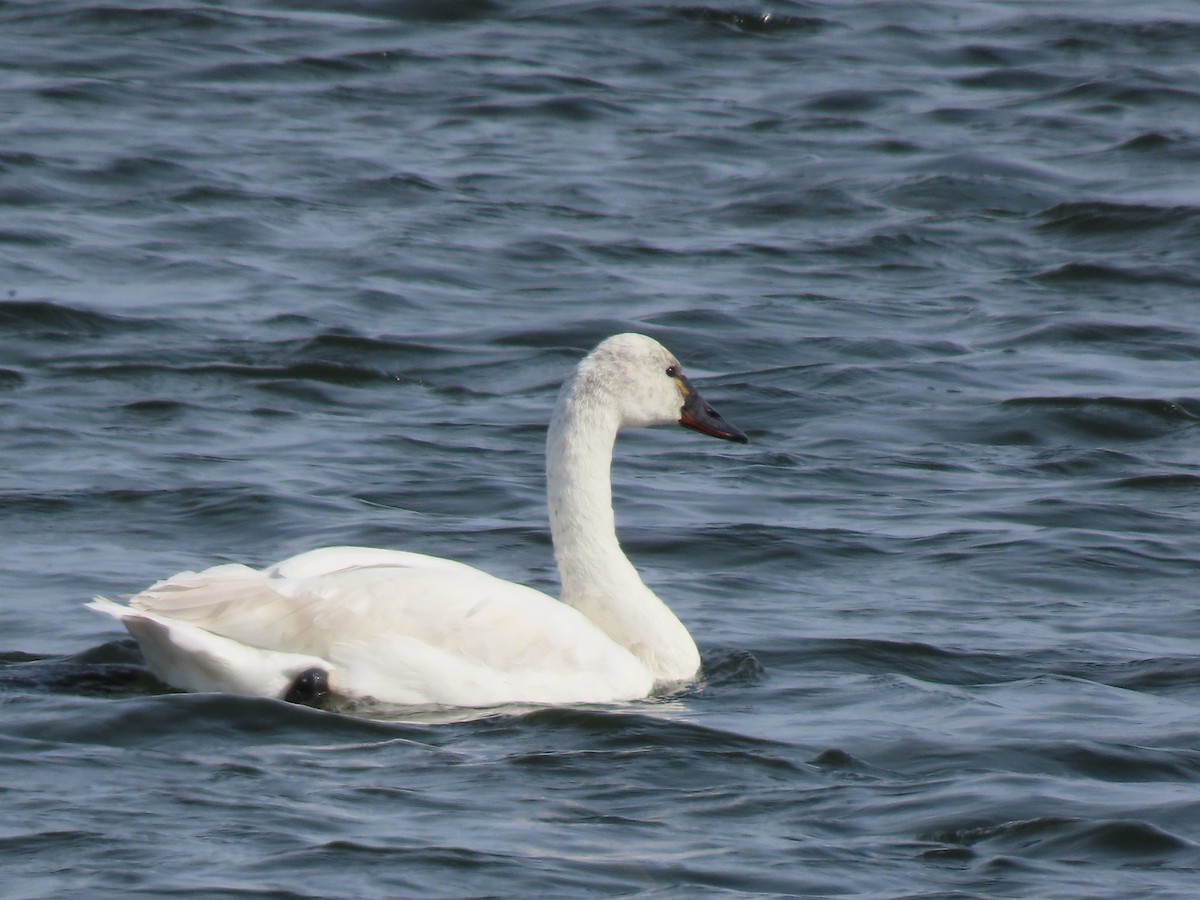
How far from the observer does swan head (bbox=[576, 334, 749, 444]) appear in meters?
9.27

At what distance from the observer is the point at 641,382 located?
937 cm

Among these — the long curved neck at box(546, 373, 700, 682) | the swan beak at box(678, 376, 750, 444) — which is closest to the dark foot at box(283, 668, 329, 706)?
the long curved neck at box(546, 373, 700, 682)

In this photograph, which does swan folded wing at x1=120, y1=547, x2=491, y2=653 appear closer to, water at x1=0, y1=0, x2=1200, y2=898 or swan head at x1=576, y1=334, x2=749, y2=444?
water at x1=0, y1=0, x2=1200, y2=898

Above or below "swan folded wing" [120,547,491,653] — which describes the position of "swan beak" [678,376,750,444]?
above

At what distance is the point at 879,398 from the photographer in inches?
549

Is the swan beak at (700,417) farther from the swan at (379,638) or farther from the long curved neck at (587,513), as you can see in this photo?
the swan at (379,638)

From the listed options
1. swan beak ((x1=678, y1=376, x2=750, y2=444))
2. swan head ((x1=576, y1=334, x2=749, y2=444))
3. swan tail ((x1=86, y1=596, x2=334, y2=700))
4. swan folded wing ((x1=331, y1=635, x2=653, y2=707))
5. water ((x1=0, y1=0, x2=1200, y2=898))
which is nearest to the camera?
water ((x1=0, y1=0, x2=1200, y2=898))

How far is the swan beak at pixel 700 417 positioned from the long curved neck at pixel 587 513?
0.38 meters

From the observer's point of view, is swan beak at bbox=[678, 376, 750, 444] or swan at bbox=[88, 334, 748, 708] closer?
swan at bbox=[88, 334, 748, 708]

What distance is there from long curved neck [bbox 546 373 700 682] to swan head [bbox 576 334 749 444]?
5cm

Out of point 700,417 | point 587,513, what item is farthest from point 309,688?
point 700,417

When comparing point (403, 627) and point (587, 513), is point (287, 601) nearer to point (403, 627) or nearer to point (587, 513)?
point (403, 627)

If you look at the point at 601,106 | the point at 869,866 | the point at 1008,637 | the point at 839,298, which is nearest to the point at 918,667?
the point at 1008,637

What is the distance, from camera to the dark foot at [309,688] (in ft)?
26.3
